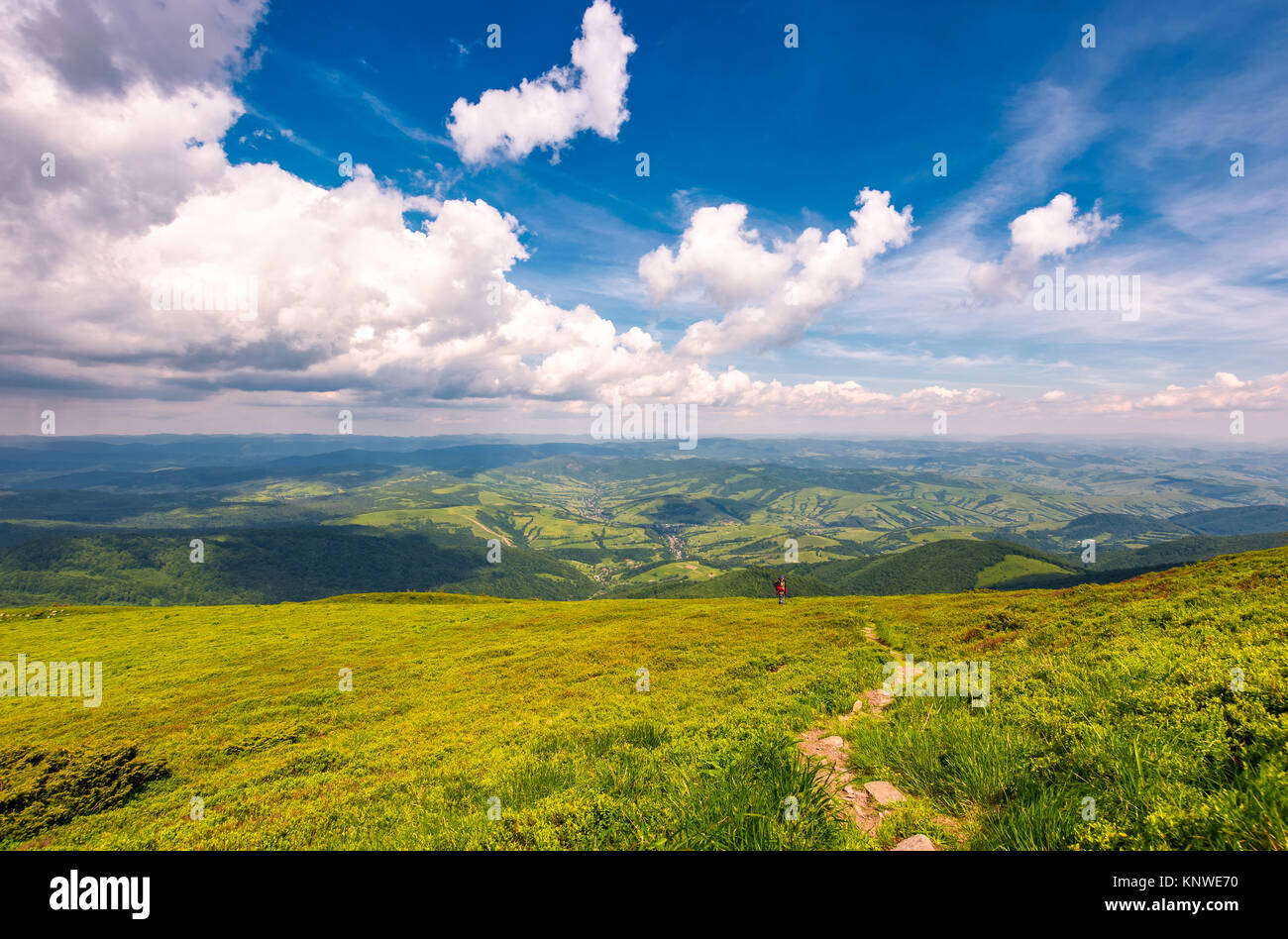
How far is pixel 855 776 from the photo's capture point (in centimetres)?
938

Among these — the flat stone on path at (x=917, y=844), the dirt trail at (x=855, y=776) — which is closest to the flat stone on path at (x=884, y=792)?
the dirt trail at (x=855, y=776)

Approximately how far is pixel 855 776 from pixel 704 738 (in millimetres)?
3848

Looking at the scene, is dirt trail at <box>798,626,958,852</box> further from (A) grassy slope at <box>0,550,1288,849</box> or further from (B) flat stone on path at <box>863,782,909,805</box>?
(A) grassy slope at <box>0,550,1288,849</box>

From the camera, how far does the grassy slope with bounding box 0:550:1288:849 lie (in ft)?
21.2

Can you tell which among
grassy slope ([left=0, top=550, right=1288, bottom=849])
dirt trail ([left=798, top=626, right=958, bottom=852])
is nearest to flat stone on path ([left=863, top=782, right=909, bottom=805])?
dirt trail ([left=798, top=626, right=958, bottom=852])

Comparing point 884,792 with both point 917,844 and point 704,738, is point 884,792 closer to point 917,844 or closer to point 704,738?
point 917,844

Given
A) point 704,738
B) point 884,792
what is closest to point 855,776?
point 884,792

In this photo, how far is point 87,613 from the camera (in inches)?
2778

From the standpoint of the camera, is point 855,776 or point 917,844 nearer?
point 917,844

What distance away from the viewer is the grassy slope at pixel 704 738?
21.2 ft

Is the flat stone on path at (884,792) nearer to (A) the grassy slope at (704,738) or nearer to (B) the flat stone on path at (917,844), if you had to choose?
(A) the grassy slope at (704,738)

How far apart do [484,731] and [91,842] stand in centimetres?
976
